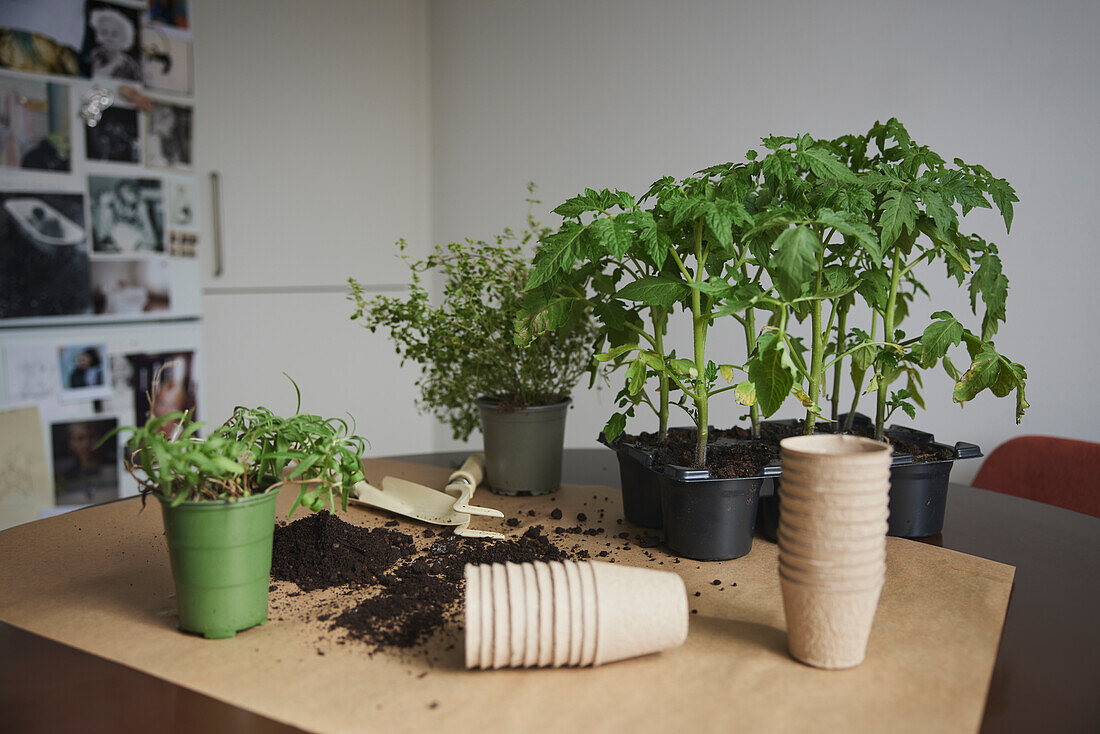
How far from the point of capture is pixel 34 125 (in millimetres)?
2631

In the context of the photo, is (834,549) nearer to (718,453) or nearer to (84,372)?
(718,453)

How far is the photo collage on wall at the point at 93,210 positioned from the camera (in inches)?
103

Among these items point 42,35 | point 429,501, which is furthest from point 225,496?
point 42,35

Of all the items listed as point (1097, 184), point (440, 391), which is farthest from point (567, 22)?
point (440, 391)

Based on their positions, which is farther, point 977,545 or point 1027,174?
point 1027,174

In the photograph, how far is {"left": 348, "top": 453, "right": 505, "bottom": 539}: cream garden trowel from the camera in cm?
131

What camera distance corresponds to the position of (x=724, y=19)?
9.50 ft

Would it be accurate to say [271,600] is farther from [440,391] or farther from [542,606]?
[440,391]

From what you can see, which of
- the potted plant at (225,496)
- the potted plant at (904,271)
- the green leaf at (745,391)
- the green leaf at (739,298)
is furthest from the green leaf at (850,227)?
the potted plant at (225,496)

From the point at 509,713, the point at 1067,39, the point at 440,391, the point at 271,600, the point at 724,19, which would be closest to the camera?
the point at 509,713

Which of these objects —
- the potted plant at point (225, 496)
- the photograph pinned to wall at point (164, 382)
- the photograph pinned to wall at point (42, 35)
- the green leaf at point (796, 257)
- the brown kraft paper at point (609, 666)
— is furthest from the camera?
the photograph pinned to wall at point (164, 382)

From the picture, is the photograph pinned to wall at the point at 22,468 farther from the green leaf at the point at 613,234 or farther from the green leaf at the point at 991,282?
the green leaf at the point at 991,282

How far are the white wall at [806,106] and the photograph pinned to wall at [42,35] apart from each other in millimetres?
1643

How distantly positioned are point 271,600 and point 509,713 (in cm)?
43
